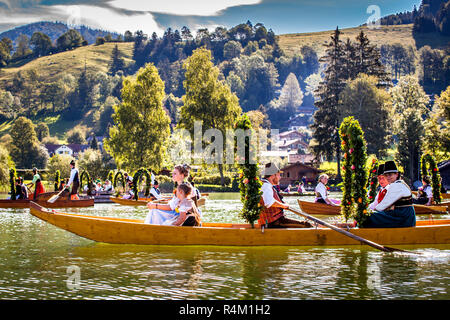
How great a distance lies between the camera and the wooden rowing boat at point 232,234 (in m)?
14.6

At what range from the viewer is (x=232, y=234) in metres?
14.6

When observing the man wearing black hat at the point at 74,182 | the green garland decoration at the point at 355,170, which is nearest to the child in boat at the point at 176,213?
the green garland decoration at the point at 355,170

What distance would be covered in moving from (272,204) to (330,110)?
69639 millimetres

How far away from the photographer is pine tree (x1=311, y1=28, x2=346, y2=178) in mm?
79000

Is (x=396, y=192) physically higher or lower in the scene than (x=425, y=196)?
higher

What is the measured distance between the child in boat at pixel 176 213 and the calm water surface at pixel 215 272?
0.74 m

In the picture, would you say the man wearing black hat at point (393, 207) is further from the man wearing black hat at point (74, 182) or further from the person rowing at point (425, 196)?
the man wearing black hat at point (74, 182)

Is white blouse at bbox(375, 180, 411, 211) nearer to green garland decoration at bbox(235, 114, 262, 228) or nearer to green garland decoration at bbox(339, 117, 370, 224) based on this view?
green garland decoration at bbox(339, 117, 370, 224)

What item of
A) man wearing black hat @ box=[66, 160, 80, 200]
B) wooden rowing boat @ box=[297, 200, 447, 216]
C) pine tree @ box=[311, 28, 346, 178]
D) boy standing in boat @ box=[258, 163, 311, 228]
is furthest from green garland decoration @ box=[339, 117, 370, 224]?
pine tree @ box=[311, 28, 346, 178]

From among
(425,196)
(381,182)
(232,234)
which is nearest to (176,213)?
(232,234)

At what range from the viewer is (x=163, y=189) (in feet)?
213

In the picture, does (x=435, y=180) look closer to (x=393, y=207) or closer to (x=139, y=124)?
(x=393, y=207)
